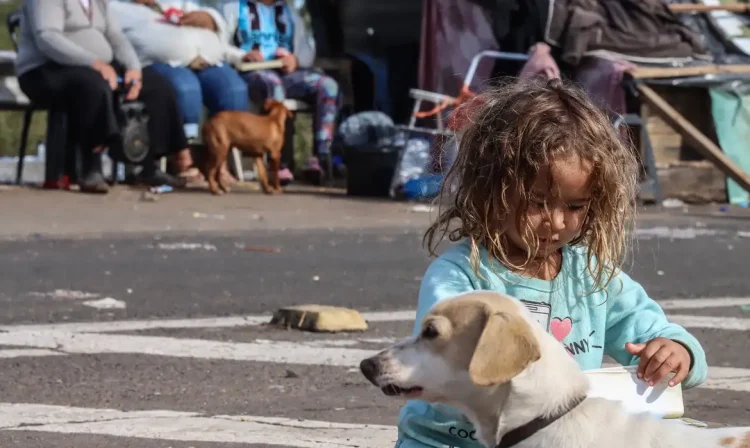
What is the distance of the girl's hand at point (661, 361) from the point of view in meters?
3.56

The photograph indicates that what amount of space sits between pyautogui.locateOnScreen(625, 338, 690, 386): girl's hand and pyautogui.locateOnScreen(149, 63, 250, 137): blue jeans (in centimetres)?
1069

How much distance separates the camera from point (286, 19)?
1579 cm

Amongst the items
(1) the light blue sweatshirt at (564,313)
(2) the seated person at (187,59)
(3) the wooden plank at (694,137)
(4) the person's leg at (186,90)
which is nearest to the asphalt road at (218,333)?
(1) the light blue sweatshirt at (564,313)

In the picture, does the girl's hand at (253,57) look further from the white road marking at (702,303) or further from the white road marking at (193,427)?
the white road marking at (193,427)

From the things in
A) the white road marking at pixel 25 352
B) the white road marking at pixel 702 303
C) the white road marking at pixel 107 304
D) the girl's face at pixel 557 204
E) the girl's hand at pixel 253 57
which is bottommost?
the white road marking at pixel 702 303

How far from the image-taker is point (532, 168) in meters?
3.62

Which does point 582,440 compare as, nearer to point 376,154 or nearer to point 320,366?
point 320,366

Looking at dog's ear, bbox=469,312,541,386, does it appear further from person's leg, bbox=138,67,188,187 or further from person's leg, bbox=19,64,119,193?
person's leg, bbox=138,67,188,187

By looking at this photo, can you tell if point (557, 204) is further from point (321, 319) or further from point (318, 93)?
point (318, 93)

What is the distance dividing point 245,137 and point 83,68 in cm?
219

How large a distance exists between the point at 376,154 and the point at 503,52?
1823 mm

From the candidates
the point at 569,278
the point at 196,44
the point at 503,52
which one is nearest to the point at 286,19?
the point at 196,44

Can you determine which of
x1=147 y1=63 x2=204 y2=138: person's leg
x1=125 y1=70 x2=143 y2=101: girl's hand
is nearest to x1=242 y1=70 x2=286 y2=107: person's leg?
x1=147 y1=63 x2=204 y2=138: person's leg

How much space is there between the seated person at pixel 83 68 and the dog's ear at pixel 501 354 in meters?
10.1
